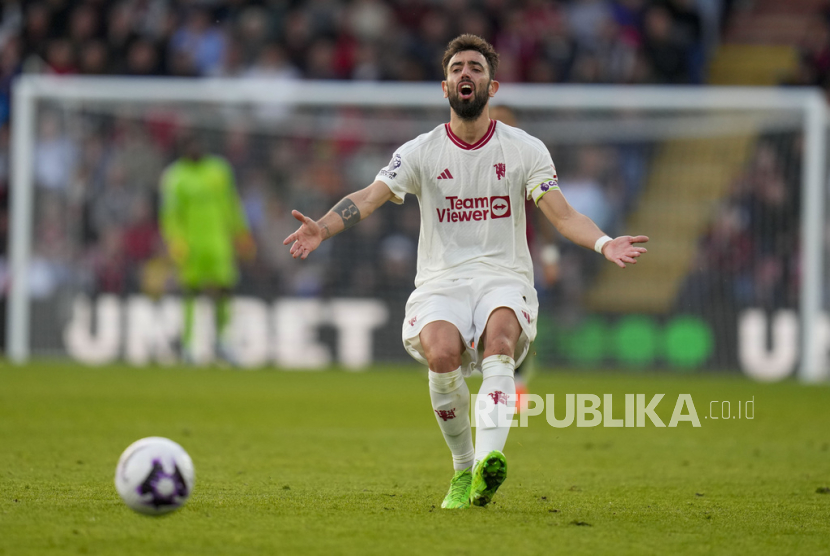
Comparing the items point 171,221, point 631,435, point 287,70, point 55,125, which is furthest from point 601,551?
point 287,70

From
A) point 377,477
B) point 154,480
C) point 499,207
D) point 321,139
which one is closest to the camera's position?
point 154,480

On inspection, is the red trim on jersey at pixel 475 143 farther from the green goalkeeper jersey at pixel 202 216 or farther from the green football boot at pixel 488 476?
the green goalkeeper jersey at pixel 202 216

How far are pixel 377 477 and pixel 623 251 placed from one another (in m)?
1.93

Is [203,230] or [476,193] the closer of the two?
[476,193]

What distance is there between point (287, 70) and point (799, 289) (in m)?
8.13

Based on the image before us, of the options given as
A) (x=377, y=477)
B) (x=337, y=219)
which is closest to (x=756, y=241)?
(x=377, y=477)

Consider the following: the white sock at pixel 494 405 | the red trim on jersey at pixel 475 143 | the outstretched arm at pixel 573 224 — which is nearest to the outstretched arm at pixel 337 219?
the red trim on jersey at pixel 475 143

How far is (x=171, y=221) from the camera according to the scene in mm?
13703

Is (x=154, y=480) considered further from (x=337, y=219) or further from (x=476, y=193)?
(x=476, y=193)

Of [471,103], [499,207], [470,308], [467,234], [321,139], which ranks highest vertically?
[321,139]

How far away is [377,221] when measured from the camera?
15180 mm

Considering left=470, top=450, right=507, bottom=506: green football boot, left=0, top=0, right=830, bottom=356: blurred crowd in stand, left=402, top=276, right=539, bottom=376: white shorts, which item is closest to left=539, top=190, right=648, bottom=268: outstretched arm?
left=402, top=276, right=539, bottom=376: white shorts

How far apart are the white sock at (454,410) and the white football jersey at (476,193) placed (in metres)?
0.53

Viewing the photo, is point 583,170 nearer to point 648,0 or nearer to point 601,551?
point 648,0
